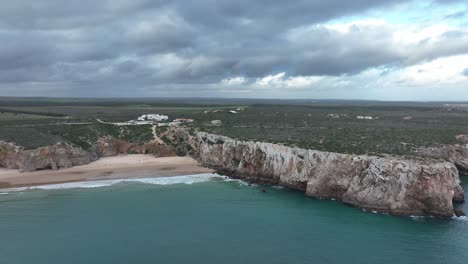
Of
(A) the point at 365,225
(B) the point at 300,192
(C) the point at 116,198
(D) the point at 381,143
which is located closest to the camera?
(A) the point at 365,225

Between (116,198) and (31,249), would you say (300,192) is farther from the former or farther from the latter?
(31,249)

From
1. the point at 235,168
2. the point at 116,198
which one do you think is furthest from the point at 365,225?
the point at 116,198

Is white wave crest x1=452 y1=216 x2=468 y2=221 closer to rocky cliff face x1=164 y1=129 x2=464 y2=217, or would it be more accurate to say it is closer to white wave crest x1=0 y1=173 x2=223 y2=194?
rocky cliff face x1=164 y1=129 x2=464 y2=217

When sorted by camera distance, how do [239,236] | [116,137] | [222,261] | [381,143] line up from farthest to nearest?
1. [116,137]
2. [381,143]
3. [239,236]
4. [222,261]

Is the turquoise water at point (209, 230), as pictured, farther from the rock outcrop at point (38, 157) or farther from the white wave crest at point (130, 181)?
the rock outcrop at point (38, 157)

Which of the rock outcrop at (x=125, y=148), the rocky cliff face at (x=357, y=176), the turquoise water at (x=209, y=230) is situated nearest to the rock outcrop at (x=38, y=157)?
the rock outcrop at (x=125, y=148)
